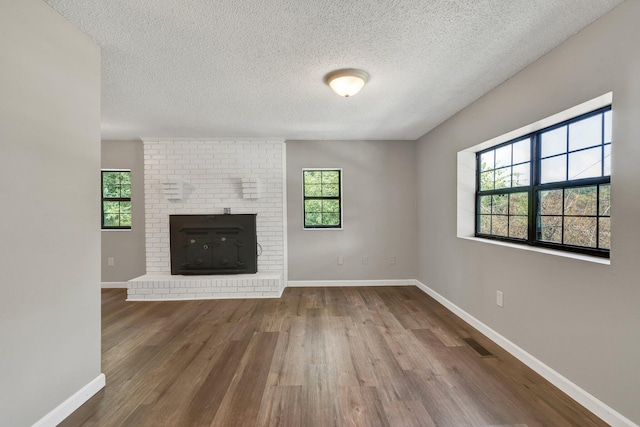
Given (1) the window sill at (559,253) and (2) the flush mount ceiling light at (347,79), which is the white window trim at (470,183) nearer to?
(1) the window sill at (559,253)

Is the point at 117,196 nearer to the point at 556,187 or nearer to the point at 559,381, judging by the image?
the point at 556,187

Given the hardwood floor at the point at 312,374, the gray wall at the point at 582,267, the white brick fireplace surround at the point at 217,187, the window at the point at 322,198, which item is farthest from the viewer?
the window at the point at 322,198

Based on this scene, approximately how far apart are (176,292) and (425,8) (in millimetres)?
4305

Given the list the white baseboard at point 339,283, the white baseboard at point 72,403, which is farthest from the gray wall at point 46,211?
the white baseboard at point 339,283

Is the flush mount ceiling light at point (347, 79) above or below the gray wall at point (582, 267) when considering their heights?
above

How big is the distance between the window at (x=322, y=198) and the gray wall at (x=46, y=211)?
10.1 ft

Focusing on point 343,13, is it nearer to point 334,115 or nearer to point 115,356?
point 334,115

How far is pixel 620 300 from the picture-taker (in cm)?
156

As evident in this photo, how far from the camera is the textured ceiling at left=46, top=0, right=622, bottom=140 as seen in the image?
62.6 inches

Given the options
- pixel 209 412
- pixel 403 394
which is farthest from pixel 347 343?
pixel 209 412

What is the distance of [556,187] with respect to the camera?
2.16m

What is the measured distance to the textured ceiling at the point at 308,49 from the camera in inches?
62.6

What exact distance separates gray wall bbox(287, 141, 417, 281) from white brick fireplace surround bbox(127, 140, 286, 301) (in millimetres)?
255

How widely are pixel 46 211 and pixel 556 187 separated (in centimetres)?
340
